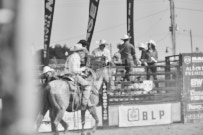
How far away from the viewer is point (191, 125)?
536 inches

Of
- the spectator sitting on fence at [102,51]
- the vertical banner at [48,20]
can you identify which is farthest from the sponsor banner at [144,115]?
the vertical banner at [48,20]

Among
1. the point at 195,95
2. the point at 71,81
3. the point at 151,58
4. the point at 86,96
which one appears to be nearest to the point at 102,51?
the point at 151,58

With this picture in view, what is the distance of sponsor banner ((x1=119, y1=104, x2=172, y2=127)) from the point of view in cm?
1305

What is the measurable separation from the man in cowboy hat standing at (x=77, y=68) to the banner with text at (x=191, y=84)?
449 centimetres

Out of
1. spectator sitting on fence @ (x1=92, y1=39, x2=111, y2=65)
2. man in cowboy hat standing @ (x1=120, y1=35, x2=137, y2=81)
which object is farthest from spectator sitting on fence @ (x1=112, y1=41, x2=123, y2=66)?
spectator sitting on fence @ (x1=92, y1=39, x2=111, y2=65)

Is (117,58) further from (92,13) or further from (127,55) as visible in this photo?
(92,13)

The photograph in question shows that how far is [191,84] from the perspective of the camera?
14.2 m

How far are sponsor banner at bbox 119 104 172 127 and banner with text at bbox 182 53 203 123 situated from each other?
72 cm

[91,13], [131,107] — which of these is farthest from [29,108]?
[91,13]

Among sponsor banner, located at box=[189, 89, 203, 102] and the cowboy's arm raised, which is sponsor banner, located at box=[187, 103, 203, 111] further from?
the cowboy's arm raised

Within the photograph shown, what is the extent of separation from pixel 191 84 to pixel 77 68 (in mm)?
5582

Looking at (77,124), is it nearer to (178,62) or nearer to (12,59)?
(178,62)

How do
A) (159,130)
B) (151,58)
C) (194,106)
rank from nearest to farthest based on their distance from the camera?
1. (159,130)
2. (151,58)
3. (194,106)

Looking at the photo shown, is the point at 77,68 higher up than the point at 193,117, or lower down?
higher up
